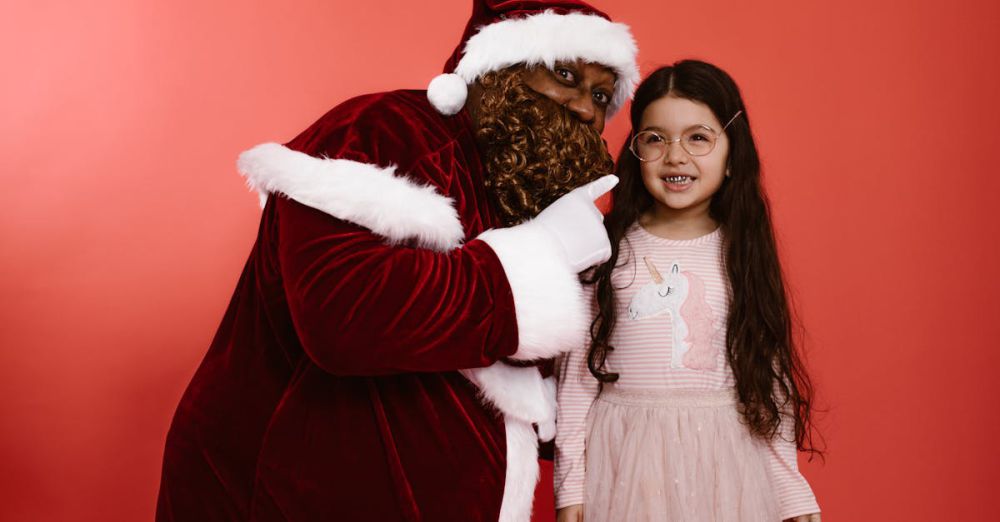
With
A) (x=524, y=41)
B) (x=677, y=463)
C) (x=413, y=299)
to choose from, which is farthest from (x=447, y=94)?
(x=677, y=463)

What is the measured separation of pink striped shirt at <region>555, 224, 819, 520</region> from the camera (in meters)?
1.56

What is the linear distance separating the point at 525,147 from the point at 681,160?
1.59 ft

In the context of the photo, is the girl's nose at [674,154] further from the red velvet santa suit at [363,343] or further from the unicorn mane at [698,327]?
the red velvet santa suit at [363,343]

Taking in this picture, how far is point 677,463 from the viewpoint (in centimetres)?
151

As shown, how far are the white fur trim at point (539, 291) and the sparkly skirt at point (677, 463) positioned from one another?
465 millimetres

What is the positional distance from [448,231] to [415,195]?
2.9 inches

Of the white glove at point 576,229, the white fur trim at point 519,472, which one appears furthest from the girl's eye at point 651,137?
the white fur trim at point 519,472

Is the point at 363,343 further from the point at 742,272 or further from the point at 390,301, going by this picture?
the point at 742,272

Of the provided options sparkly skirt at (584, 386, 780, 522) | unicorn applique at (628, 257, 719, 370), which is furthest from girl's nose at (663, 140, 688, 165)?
sparkly skirt at (584, 386, 780, 522)

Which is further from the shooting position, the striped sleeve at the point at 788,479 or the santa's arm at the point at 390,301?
the striped sleeve at the point at 788,479

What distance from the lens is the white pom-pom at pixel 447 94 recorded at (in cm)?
129

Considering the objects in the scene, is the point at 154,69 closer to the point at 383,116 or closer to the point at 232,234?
the point at 232,234

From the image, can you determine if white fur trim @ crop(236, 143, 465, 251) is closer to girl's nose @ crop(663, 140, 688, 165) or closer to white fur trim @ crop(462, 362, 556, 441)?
white fur trim @ crop(462, 362, 556, 441)

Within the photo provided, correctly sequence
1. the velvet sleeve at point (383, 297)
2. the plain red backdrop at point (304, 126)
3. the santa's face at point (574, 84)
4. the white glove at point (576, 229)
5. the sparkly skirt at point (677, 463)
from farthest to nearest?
the plain red backdrop at point (304, 126) → the sparkly skirt at point (677, 463) → the santa's face at point (574, 84) → the white glove at point (576, 229) → the velvet sleeve at point (383, 297)
